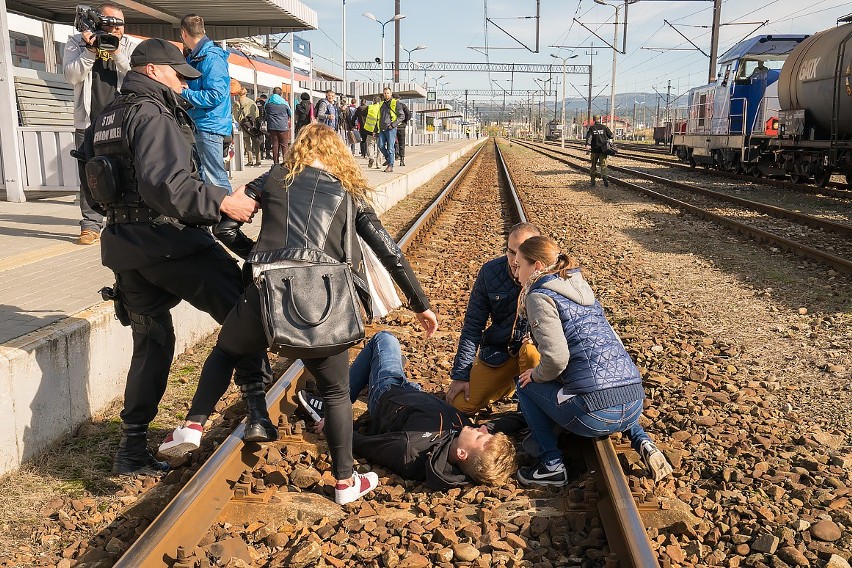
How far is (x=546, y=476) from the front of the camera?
3771 millimetres

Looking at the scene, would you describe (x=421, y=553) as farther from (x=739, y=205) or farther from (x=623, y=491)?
(x=739, y=205)

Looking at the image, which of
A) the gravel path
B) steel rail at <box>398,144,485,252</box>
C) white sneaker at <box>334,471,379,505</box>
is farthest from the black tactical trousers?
steel rail at <box>398,144,485,252</box>

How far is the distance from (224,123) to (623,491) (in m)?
4.75

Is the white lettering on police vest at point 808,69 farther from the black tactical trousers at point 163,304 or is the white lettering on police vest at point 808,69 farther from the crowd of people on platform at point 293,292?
the black tactical trousers at point 163,304

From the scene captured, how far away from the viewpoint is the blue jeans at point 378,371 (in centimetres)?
452

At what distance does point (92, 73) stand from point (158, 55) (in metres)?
3.44

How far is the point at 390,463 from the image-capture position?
3.94 metres

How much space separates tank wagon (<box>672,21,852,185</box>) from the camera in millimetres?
16031

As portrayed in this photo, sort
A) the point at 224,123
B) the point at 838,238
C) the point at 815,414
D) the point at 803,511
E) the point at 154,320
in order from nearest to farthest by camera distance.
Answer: the point at 803,511, the point at 154,320, the point at 815,414, the point at 224,123, the point at 838,238

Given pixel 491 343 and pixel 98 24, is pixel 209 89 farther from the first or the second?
pixel 491 343

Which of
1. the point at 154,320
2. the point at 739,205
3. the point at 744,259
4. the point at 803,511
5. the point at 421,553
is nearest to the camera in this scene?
the point at 421,553

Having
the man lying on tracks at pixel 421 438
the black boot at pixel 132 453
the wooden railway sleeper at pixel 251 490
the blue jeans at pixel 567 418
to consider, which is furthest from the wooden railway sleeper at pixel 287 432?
the blue jeans at pixel 567 418

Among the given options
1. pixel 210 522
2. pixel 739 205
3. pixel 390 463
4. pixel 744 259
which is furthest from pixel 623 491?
pixel 739 205

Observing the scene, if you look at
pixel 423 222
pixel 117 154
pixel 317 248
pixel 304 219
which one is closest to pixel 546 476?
pixel 317 248
